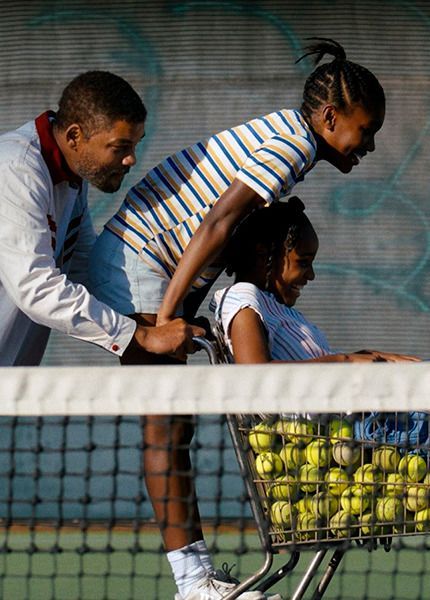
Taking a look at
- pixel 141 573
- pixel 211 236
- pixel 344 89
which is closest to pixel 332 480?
pixel 211 236

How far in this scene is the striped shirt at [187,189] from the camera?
3.42m

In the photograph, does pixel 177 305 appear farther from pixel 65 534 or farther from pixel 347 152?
pixel 65 534

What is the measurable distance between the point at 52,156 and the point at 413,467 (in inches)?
45.6

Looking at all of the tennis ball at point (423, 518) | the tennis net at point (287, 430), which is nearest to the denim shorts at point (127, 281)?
the tennis net at point (287, 430)

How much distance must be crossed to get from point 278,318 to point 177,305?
1.11ft

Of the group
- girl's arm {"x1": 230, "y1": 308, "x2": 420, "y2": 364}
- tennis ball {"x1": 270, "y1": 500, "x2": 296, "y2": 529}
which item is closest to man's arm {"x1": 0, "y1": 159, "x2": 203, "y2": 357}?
girl's arm {"x1": 230, "y1": 308, "x2": 420, "y2": 364}

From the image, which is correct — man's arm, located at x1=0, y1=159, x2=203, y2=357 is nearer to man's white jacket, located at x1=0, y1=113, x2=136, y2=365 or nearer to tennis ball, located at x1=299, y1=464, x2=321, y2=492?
man's white jacket, located at x1=0, y1=113, x2=136, y2=365

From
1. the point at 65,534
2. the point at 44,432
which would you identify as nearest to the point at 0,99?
the point at 44,432

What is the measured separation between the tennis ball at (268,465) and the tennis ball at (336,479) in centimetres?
11

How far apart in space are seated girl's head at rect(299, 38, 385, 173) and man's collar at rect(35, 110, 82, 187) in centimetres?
62

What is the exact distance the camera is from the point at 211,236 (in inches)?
127

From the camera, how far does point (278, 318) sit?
350cm

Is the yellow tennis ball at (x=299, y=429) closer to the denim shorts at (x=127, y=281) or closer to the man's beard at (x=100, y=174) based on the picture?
the denim shorts at (x=127, y=281)

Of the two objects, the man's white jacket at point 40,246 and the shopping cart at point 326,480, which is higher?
the man's white jacket at point 40,246
